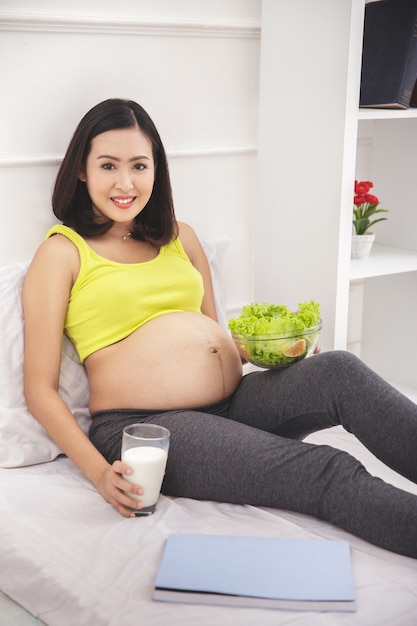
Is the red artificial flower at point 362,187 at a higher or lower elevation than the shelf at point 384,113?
lower

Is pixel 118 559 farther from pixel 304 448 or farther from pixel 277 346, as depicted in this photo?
pixel 277 346

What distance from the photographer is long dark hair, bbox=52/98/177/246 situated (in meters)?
1.72

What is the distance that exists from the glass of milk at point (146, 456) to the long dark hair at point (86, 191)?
0.53 m

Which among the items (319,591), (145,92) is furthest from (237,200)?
(319,591)

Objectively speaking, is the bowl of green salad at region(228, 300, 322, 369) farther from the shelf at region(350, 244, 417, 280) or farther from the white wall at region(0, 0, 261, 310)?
the white wall at region(0, 0, 261, 310)

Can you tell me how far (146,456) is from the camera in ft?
4.59

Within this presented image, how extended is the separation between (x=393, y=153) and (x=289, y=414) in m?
1.07

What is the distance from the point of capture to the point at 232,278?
224cm

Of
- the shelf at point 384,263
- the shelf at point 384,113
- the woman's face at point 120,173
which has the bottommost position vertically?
the shelf at point 384,263

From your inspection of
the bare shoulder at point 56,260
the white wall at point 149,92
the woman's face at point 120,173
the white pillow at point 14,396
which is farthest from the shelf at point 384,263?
the white pillow at point 14,396

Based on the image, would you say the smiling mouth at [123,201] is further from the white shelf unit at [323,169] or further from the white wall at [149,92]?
the white shelf unit at [323,169]

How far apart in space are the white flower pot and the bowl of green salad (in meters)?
0.52

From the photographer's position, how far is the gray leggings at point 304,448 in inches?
53.0

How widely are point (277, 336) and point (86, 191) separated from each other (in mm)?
549
